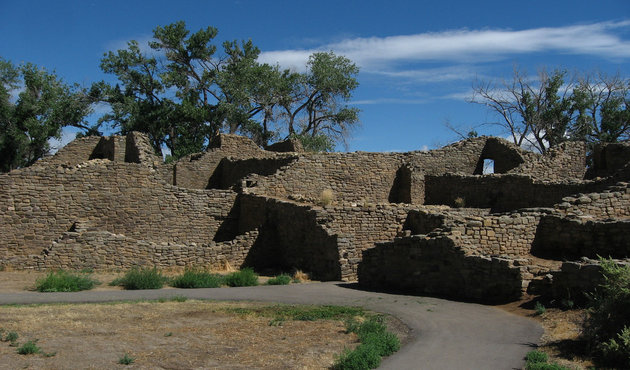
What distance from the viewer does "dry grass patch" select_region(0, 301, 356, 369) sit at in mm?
10109

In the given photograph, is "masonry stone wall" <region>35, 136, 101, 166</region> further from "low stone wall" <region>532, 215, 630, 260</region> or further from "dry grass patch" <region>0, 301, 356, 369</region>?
"low stone wall" <region>532, 215, 630, 260</region>

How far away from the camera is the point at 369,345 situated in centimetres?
1051

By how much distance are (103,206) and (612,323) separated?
1717 centimetres

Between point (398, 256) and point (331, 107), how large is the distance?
35000mm

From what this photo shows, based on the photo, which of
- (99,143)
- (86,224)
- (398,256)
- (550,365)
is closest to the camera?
(550,365)

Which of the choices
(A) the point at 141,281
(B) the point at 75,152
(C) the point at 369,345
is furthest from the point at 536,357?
(B) the point at 75,152

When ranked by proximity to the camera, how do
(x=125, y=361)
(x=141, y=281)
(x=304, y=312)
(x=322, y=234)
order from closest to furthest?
(x=125, y=361)
(x=304, y=312)
(x=141, y=281)
(x=322, y=234)

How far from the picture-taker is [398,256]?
56.1ft

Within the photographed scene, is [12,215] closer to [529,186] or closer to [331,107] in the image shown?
[529,186]

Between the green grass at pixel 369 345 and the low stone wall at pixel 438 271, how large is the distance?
3164 mm

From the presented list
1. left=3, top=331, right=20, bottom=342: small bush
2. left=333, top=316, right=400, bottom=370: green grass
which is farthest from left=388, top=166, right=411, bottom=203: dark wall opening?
left=3, top=331, right=20, bottom=342: small bush

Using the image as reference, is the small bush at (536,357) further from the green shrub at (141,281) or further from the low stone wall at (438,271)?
the green shrub at (141,281)

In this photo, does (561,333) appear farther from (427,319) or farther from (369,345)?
(369,345)

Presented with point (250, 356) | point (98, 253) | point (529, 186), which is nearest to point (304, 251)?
point (98, 253)
